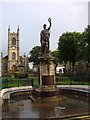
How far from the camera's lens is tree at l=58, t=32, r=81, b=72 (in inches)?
Result: 2311

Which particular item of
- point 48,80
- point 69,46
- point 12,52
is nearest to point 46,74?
point 48,80

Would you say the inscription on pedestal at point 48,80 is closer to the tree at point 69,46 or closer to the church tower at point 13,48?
the tree at point 69,46

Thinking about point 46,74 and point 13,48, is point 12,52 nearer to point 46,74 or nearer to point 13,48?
point 13,48

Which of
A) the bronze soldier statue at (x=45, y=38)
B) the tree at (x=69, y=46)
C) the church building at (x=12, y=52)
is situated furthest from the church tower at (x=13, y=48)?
the bronze soldier statue at (x=45, y=38)

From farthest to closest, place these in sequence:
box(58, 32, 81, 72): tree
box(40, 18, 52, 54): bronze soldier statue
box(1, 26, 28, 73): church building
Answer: box(1, 26, 28, 73): church building < box(58, 32, 81, 72): tree < box(40, 18, 52, 54): bronze soldier statue

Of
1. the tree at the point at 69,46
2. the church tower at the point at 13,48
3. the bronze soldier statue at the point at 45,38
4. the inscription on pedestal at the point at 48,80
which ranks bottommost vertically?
the inscription on pedestal at the point at 48,80

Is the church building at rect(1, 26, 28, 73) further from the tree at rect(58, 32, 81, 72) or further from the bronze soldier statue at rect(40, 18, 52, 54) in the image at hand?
the bronze soldier statue at rect(40, 18, 52, 54)

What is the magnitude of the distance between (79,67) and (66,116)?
72.7 m

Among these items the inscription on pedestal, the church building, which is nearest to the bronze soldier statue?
the inscription on pedestal

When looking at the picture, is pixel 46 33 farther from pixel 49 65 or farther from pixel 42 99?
pixel 42 99

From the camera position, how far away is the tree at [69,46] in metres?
58.7

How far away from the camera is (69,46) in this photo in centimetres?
5931

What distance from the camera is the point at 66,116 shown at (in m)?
9.66

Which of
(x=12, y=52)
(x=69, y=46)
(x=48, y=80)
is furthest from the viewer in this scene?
(x=12, y=52)
